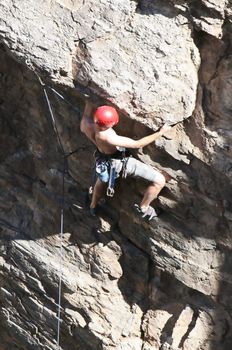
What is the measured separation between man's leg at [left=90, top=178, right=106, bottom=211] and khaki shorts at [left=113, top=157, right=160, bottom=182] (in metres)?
0.45

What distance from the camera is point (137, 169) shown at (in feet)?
20.9

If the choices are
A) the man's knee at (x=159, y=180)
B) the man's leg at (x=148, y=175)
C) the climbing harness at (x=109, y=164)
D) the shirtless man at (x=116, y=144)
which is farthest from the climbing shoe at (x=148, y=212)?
the climbing harness at (x=109, y=164)

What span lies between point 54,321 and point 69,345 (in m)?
0.40

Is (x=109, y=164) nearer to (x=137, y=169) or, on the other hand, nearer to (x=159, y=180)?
(x=137, y=169)

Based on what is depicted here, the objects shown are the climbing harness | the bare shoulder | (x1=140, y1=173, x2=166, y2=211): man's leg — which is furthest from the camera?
(x1=140, y1=173, x2=166, y2=211): man's leg

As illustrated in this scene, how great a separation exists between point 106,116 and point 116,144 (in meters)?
0.35

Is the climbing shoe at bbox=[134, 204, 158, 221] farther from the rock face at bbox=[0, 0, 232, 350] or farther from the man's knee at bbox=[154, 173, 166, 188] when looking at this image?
the man's knee at bbox=[154, 173, 166, 188]

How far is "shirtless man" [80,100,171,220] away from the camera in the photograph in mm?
5844

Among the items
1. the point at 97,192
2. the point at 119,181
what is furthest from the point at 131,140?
the point at 97,192

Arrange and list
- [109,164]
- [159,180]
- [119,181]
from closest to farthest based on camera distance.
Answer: [109,164]
[159,180]
[119,181]

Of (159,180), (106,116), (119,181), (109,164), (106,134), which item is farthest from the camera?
(119,181)

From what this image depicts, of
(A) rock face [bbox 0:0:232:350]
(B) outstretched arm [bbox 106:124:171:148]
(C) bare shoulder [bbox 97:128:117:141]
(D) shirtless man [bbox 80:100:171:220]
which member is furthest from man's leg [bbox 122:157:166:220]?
(C) bare shoulder [bbox 97:128:117:141]

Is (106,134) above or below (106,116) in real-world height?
below

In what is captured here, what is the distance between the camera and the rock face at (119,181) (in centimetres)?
601
